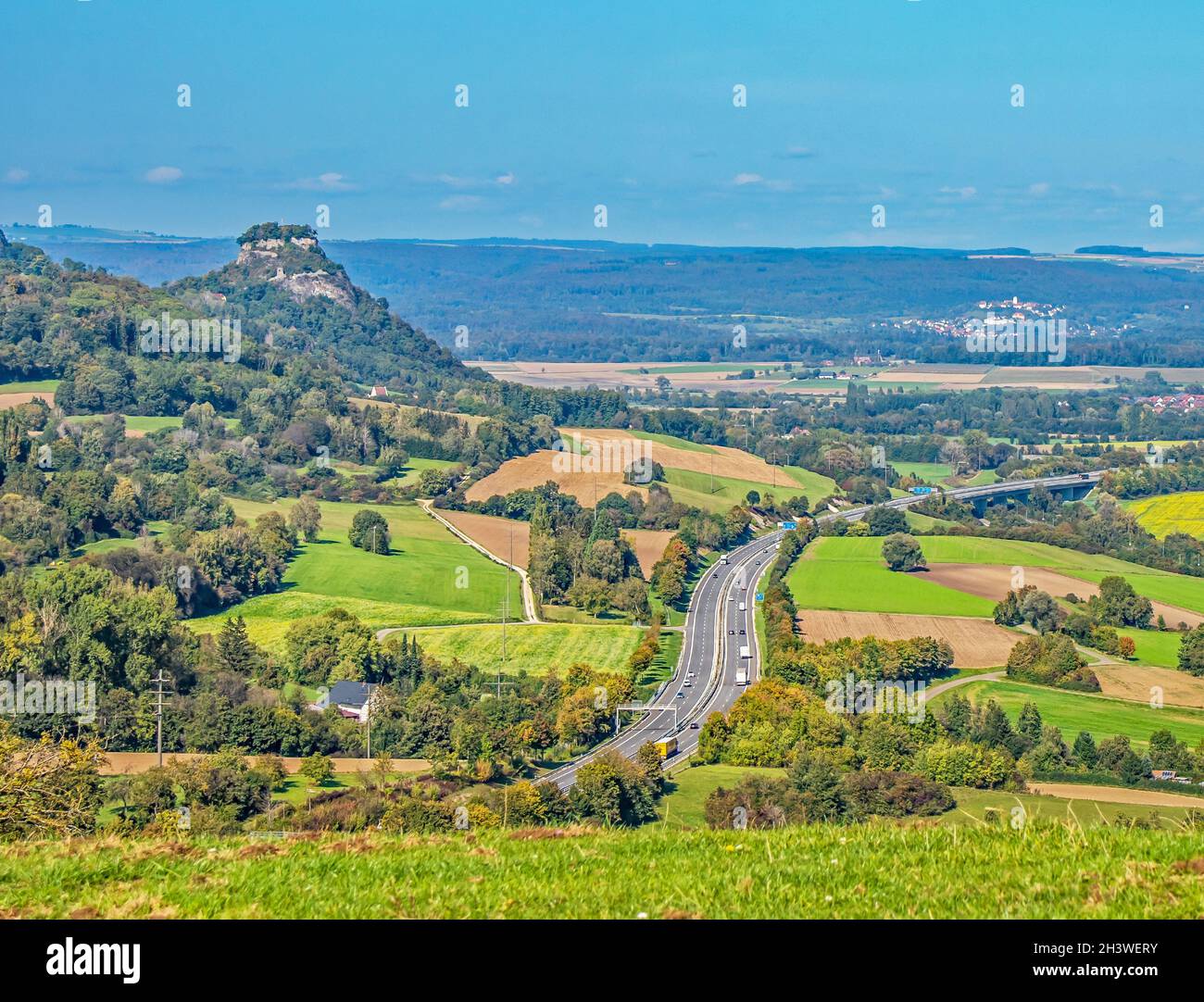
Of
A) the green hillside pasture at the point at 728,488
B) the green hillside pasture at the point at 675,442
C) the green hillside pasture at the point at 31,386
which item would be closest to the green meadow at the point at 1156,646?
the green hillside pasture at the point at 728,488

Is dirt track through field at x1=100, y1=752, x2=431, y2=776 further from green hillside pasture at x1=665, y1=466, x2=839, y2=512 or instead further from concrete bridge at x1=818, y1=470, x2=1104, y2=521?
concrete bridge at x1=818, y1=470, x2=1104, y2=521

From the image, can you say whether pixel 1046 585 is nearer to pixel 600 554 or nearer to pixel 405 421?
pixel 600 554

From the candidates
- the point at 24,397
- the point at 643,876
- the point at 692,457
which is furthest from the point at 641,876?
the point at 692,457

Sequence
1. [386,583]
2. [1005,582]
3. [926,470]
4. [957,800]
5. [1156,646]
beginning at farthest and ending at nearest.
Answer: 1. [926,470]
2. [1005,582]
3. [386,583]
4. [1156,646]
5. [957,800]

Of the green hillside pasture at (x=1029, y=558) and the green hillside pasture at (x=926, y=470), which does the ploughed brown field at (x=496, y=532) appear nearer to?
the green hillside pasture at (x=1029, y=558)

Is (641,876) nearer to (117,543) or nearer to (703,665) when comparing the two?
(703,665)
